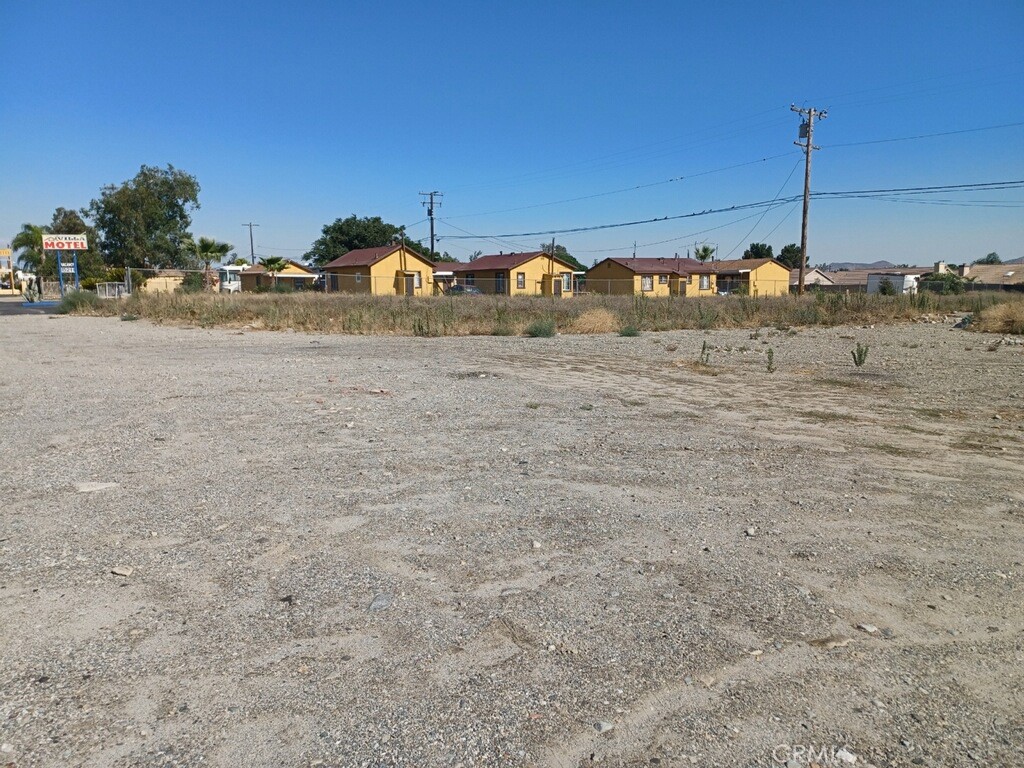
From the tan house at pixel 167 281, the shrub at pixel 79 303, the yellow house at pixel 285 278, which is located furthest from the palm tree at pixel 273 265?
the shrub at pixel 79 303

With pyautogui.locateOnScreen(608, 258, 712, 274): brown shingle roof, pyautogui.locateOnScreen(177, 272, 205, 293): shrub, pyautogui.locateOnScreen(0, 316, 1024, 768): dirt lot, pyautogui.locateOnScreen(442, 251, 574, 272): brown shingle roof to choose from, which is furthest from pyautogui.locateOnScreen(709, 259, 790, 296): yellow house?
pyautogui.locateOnScreen(0, 316, 1024, 768): dirt lot

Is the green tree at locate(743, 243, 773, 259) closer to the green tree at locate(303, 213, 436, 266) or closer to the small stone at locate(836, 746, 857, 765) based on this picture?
the green tree at locate(303, 213, 436, 266)

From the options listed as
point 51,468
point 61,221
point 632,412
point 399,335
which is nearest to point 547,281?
point 399,335

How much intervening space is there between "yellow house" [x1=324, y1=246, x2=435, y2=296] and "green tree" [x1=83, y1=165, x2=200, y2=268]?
1574cm

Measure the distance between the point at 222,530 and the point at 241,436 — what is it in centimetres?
291

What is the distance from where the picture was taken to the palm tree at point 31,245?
70062mm

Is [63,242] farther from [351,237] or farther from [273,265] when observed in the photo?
[351,237]

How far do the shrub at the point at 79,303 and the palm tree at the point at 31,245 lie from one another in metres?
45.4

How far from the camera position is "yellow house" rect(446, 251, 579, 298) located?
56.6m

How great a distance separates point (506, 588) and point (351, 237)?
82.7 metres

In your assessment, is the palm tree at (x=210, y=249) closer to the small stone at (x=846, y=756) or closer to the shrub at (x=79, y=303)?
the shrub at (x=79, y=303)

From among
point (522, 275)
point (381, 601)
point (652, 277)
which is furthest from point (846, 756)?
point (652, 277)

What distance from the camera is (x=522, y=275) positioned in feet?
188

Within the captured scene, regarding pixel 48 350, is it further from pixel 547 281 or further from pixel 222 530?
pixel 547 281
